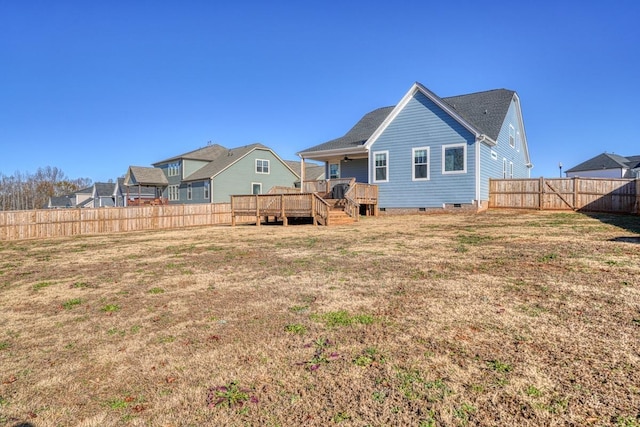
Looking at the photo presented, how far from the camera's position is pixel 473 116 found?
20266 millimetres

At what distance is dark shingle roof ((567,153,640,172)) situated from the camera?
4428cm

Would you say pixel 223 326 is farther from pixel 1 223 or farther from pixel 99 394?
pixel 1 223

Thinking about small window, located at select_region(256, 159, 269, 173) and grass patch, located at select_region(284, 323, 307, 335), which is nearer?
grass patch, located at select_region(284, 323, 307, 335)

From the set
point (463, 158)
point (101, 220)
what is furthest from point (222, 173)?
point (463, 158)

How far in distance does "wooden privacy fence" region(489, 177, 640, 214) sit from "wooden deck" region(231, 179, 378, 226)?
7.49 metres

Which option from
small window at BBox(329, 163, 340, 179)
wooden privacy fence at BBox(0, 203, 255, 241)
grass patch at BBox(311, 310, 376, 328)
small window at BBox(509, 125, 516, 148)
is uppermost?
small window at BBox(509, 125, 516, 148)

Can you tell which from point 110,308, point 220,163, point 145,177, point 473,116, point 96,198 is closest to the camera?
point 110,308

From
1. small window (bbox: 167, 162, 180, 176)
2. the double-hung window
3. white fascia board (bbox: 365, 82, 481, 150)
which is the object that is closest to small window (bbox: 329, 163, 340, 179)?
white fascia board (bbox: 365, 82, 481, 150)

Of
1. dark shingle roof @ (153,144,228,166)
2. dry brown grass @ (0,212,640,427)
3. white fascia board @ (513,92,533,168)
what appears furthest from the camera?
dark shingle roof @ (153,144,228,166)

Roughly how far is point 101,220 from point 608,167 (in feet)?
183

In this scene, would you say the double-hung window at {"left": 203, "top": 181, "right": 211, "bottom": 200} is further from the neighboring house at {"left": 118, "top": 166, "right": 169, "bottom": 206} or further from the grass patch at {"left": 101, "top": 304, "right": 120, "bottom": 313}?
the grass patch at {"left": 101, "top": 304, "right": 120, "bottom": 313}

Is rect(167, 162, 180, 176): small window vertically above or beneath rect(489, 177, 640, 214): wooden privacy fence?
above

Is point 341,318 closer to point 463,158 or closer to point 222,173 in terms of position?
point 463,158

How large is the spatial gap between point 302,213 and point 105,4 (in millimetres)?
12206
